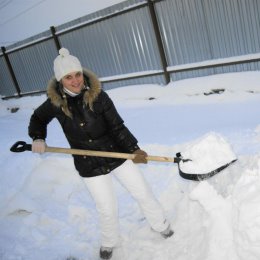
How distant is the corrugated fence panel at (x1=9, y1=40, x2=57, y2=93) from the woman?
7410 mm

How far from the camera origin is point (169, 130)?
17.7ft

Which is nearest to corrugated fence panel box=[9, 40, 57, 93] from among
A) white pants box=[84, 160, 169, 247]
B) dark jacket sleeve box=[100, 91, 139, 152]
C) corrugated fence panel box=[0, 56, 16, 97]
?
corrugated fence panel box=[0, 56, 16, 97]

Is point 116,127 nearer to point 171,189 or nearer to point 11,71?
point 171,189

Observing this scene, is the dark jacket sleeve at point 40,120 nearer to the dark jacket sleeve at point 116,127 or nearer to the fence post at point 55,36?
the dark jacket sleeve at point 116,127

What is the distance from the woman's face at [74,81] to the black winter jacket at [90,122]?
2.6 inches

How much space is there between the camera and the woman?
2.82 m

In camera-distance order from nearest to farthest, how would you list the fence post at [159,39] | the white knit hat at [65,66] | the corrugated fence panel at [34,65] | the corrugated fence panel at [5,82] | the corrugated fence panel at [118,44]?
the white knit hat at [65,66]
the fence post at [159,39]
the corrugated fence panel at [118,44]
the corrugated fence panel at [34,65]
the corrugated fence panel at [5,82]

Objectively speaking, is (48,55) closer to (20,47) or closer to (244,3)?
(20,47)

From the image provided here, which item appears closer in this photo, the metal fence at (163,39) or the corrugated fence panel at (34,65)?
the metal fence at (163,39)

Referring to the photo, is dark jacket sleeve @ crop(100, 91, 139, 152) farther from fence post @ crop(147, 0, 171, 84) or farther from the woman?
fence post @ crop(147, 0, 171, 84)

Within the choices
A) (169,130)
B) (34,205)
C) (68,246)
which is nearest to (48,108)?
(68,246)

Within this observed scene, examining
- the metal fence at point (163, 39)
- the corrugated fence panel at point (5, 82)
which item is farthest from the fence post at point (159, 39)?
the corrugated fence panel at point (5, 82)

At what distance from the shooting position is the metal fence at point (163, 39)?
239 inches

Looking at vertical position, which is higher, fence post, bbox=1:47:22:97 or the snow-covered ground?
fence post, bbox=1:47:22:97
